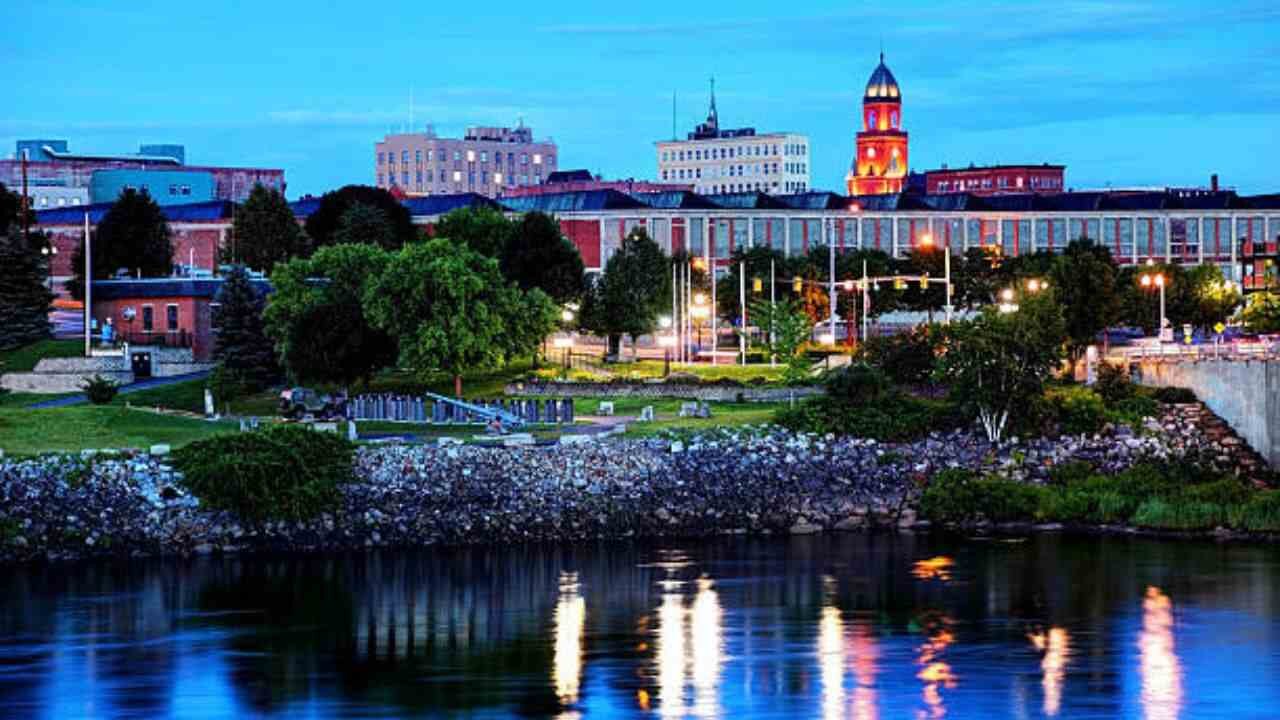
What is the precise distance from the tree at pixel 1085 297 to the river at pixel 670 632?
31397mm

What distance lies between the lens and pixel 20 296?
10425 cm

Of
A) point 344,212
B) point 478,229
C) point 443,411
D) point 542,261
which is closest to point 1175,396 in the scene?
point 443,411

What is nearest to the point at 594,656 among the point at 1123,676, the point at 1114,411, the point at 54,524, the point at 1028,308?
the point at 1123,676

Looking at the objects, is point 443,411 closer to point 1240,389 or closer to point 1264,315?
point 1240,389

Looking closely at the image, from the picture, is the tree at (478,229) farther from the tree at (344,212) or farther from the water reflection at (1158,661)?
the water reflection at (1158,661)

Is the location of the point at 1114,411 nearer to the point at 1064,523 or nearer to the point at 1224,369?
the point at 1224,369

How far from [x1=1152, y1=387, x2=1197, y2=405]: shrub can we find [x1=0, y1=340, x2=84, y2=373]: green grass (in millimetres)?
46663

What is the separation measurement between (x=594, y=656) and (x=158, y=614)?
457 inches

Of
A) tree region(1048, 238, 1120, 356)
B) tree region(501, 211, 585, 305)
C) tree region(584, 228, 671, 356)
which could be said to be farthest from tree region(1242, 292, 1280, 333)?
tree region(501, 211, 585, 305)

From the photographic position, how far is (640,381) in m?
87.8

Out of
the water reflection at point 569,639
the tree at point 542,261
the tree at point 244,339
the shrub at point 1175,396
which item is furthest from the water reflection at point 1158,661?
the tree at point 542,261

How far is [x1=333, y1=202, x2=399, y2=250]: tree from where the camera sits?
136375 millimetres

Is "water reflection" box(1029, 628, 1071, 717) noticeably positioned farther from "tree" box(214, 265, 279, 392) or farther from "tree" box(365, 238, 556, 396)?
"tree" box(214, 265, 279, 392)

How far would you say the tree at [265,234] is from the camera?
477 ft
